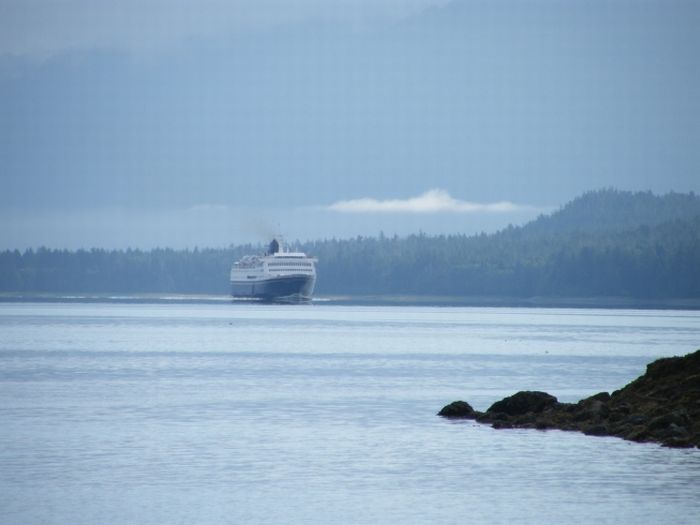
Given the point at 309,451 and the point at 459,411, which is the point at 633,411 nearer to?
the point at 459,411

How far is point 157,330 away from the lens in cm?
10744

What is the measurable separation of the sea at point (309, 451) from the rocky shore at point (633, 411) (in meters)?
0.71

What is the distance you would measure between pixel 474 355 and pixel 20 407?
35203 mm

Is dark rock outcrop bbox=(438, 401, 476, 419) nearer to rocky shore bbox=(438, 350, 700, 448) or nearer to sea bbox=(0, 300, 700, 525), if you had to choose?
rocky shore bbox=(438, 350, 700, 448)

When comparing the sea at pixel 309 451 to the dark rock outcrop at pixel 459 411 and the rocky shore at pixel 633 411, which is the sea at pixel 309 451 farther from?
the rocky shore at pixel 633 411

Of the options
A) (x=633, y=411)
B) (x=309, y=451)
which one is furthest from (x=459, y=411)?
(x=309, y=451)

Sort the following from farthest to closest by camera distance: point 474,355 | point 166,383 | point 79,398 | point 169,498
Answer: point 474,355 → point 166,383 → point 79,398 → point 169,498

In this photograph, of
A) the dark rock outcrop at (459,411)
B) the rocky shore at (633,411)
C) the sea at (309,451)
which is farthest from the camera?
the dark rock outcrop at (459,411)

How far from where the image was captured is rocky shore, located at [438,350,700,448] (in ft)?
103

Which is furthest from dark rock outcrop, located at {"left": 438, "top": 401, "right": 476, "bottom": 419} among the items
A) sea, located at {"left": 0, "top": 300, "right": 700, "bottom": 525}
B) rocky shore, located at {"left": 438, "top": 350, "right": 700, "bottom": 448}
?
sea, located at {"left": 0, "top": 300, "right": 700, "bottom": 525}

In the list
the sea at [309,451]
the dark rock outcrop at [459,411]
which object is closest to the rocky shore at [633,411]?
the dark rock outcrop at [459,411]

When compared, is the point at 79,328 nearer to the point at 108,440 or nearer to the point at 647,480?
the point at 108,440

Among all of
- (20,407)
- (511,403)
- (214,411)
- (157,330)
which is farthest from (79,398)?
(157,330)

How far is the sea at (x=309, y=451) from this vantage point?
23.1 metres
